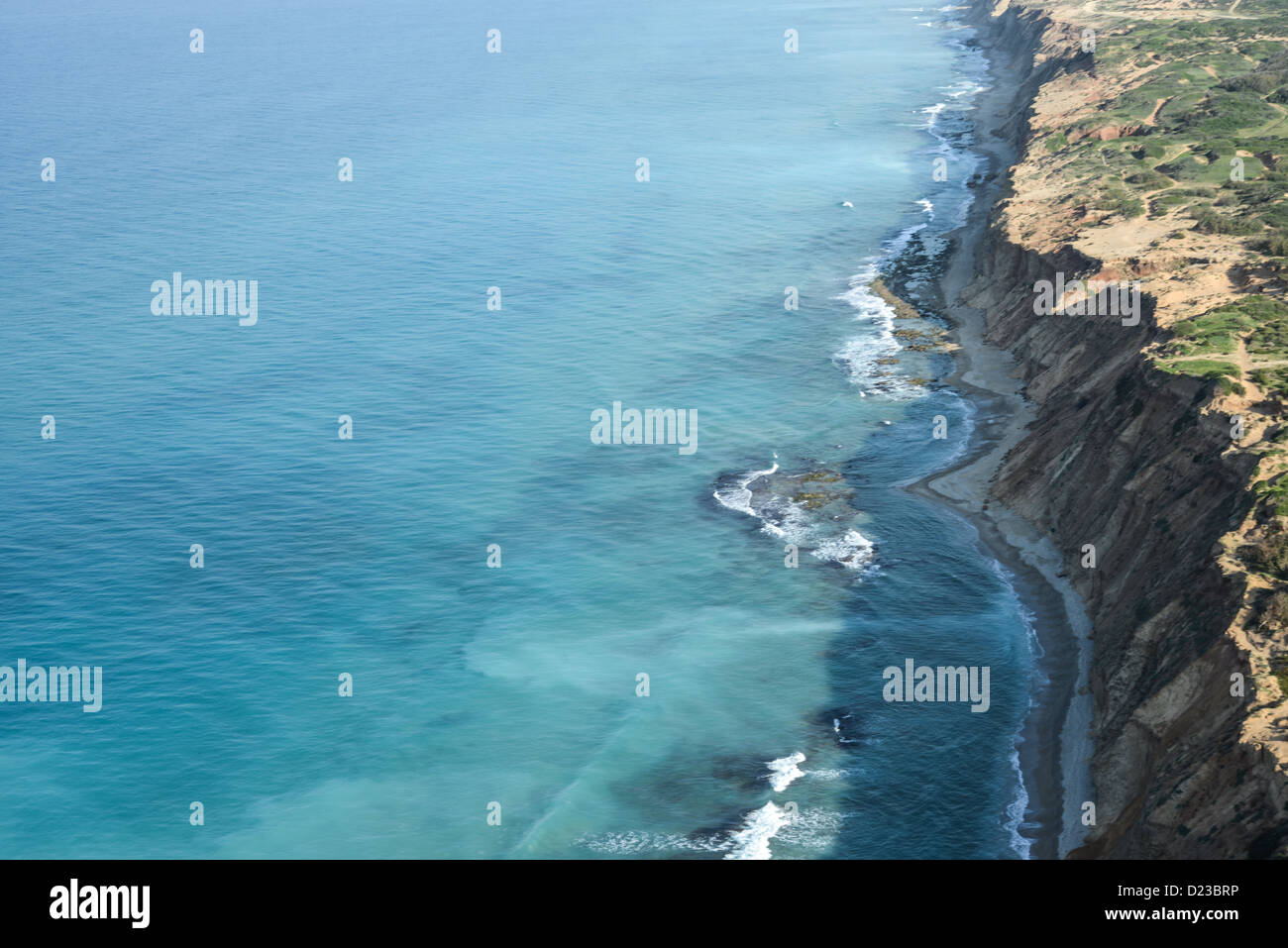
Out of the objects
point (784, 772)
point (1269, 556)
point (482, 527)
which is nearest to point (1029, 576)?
point (1269, 556)

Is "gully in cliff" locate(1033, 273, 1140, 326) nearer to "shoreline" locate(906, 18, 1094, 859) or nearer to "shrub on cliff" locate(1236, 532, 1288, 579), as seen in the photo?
"shoreline" locate(906, 18, 1094, 859)

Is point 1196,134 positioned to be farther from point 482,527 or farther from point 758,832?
point 758,832

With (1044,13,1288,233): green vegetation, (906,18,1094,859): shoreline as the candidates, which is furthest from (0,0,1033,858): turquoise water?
(1044,13,1288,233): green vegetation

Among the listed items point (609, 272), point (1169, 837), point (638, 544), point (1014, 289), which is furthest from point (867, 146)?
point (1169, 837)

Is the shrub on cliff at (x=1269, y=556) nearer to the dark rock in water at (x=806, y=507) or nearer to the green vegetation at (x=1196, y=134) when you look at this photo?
the dark rock in water at (x=806, y=507)
